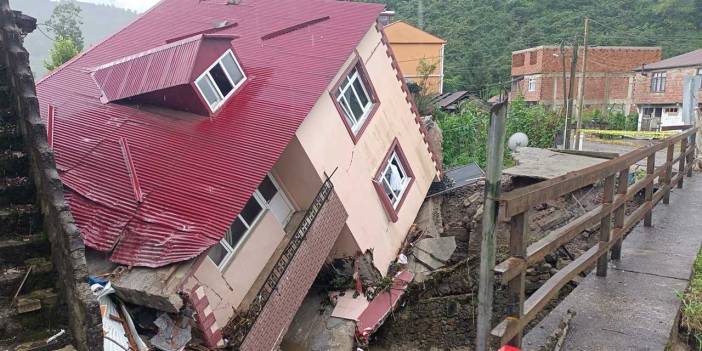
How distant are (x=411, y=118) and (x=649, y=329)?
1048cm

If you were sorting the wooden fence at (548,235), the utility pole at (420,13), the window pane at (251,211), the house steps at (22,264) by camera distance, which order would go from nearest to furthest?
the wooden fence at (548,235), the house steps at (22,264), the window pane at (251,211), the utility pole at (420,13)

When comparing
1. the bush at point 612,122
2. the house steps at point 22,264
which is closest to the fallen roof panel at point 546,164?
the house steps at point 22,264

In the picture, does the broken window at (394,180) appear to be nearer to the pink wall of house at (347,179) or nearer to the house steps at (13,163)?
the pink wall of house at (347,179)

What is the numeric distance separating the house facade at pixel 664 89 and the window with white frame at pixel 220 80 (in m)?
30.9

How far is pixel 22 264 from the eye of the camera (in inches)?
155

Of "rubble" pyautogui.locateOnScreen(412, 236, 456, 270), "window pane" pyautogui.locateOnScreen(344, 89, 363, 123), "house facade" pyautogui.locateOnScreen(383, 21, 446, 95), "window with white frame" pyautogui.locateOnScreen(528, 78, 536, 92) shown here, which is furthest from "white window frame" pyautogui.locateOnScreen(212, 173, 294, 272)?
"window with white frame" pyautogui.locateOnScreen(528, 78, 536, 92)

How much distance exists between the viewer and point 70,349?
12.0 feet

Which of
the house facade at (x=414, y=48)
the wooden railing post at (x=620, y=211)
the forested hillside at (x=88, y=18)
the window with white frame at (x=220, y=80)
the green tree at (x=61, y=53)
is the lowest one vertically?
the wooden railing post at (x=620, y=211)

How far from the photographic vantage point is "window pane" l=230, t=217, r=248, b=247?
803 cm

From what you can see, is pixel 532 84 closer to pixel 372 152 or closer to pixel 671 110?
pixel 671 110

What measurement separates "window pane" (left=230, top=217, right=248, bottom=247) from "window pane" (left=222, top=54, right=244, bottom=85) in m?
3.43

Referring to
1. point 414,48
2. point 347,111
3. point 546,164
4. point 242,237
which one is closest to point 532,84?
point 414,48

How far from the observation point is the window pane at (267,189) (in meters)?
9.25

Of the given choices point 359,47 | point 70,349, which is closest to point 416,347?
point 359,47
